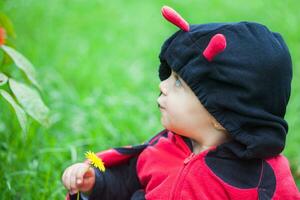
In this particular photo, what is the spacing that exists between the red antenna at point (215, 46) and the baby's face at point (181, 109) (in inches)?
6.7

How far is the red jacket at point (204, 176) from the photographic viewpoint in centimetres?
192

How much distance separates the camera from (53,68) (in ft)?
13.0

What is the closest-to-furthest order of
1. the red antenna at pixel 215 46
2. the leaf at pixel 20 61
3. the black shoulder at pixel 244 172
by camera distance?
the red antenna at pixel 215 46 → the black shoulder at pixel 244 172 → the leaf at pixel 20 61

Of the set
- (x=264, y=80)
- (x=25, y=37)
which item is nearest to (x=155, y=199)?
(x=264, y=80)

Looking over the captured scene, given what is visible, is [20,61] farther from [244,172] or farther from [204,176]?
[244,172]

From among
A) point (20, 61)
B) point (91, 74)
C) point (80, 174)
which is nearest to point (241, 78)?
point (80, 174)

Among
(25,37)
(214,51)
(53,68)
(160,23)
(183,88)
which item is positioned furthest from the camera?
(160,23)

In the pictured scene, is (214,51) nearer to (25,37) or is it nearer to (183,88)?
(183,88)

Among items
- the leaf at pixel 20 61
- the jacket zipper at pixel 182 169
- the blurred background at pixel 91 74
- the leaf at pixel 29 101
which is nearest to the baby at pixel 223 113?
the jacket zipper at pixel 182 169

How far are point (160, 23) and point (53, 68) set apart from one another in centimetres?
165

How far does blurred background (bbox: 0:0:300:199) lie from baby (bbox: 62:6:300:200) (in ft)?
2.41

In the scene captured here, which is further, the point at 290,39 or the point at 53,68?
the point at 290,39

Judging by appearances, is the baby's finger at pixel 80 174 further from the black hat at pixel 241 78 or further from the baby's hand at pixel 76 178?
the black hat at pixel 241 78

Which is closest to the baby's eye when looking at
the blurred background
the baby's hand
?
the baby's hand
